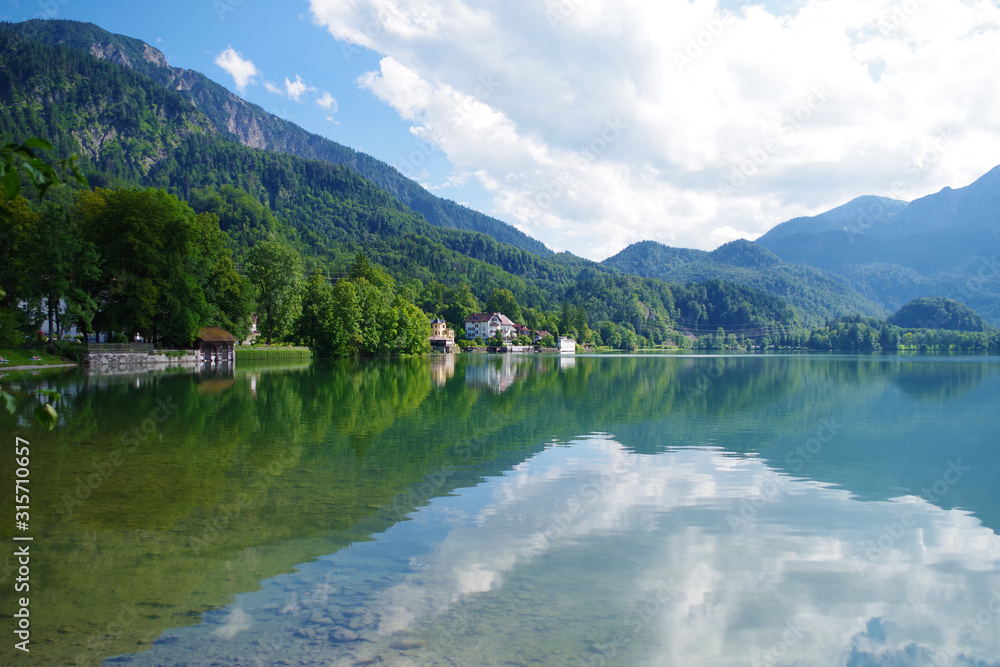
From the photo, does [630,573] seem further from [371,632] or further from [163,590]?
[163,590]

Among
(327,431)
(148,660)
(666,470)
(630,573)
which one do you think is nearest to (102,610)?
(148,660)

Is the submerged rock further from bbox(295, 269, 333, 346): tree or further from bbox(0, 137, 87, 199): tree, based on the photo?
bbox(295, 269, 333, 346): tree

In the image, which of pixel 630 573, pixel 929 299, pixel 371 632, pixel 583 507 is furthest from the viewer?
pixel 929 299

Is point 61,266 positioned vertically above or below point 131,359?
above

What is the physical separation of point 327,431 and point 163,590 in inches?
426

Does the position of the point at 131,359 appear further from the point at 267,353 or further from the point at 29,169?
the point at 29,169

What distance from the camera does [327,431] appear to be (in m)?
17.3

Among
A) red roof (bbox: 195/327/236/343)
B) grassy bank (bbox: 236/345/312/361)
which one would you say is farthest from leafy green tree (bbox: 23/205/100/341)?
grassy bank (bbox: 236/345/312/361)

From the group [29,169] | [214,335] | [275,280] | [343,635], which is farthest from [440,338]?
[29,169]

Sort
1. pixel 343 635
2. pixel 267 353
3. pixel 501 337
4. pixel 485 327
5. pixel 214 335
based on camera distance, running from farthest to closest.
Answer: pixel 485 327 → pixel 501 337 → pixel 267 353 → pixel 214 335 → pixel 343 635

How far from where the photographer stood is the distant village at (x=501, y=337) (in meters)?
144

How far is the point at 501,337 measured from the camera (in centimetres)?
14900

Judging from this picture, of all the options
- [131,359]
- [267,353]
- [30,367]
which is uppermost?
[267,353]

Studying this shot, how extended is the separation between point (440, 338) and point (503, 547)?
12552 cm
